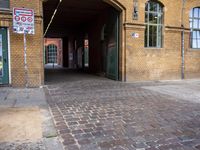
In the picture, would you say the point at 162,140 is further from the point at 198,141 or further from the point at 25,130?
the point at 25,130

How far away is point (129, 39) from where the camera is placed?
1002 cm

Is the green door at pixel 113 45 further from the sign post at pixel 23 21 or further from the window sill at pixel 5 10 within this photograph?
the window sill at pixel 5 10

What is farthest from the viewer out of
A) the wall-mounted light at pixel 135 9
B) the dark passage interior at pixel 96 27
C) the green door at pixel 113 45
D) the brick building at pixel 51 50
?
the brick building at pixel 51 50

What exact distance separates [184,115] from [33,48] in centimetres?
604

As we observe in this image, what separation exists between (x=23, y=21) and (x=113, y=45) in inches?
193

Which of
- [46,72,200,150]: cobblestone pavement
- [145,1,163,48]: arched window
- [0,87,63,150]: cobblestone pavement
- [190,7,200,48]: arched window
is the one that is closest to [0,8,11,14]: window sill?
[0,87,63,150]: cobblestone pavement

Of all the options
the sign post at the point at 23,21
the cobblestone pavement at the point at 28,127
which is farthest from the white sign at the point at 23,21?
the cobblestone pavement at the point at 28,127

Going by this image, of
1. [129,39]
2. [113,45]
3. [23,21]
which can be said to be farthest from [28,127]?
[113,45]

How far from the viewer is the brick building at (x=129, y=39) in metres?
7.93

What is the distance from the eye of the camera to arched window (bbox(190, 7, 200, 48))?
11875 millimetres

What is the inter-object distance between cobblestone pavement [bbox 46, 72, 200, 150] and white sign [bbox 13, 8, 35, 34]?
116 inches

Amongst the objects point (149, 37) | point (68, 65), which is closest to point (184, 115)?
point (149, 37)

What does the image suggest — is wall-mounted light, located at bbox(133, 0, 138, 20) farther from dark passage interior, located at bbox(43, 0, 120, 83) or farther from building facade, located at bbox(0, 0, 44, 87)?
building facade, located at bbox(0, 0, 44, 87)

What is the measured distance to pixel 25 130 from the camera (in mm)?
3562
